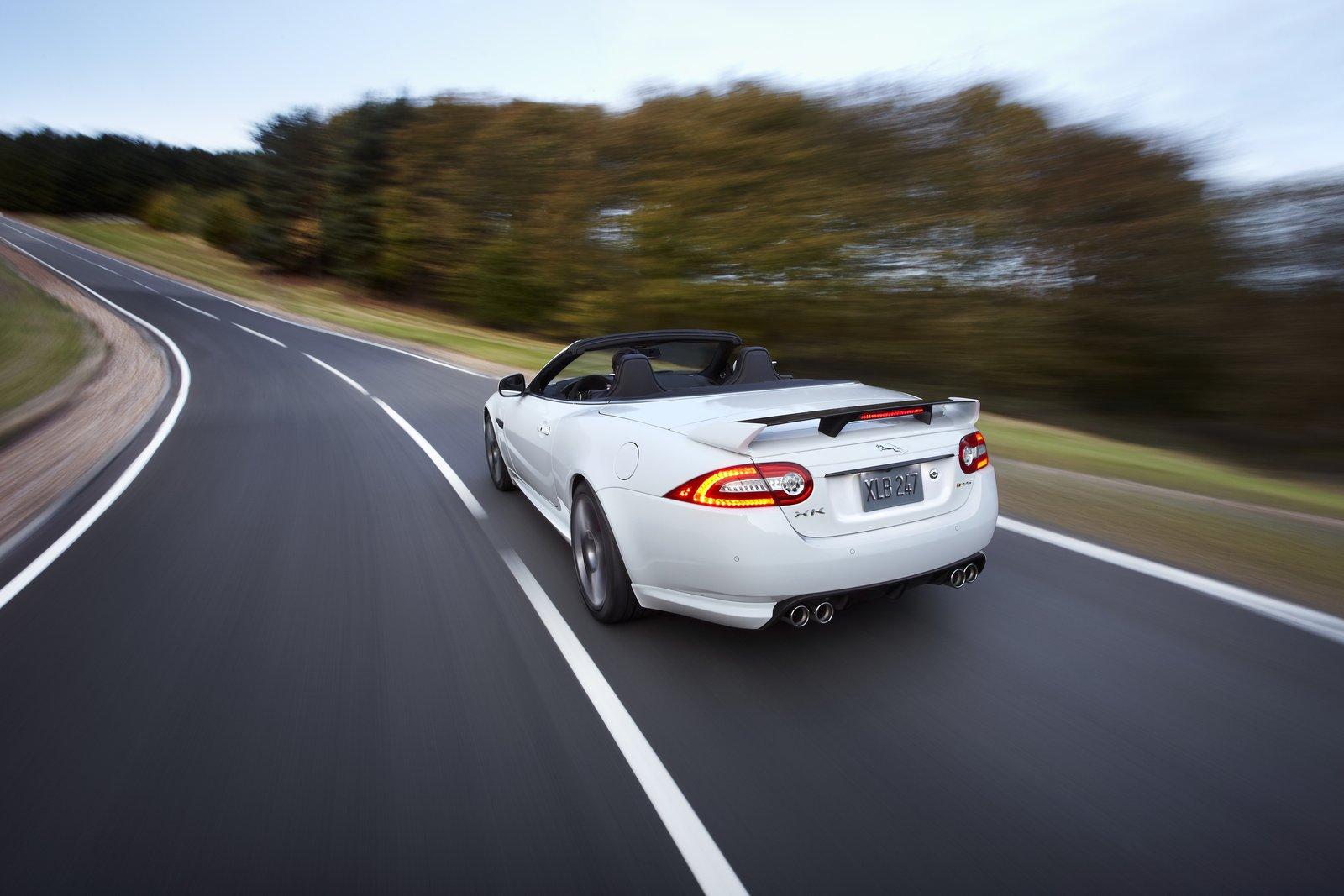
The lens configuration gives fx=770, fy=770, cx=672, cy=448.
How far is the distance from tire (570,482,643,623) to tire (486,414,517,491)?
2087 millimetres

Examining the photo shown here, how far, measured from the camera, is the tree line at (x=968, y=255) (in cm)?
1000

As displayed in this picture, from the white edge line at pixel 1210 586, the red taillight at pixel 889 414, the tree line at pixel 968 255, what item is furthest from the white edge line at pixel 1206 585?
the tree line at pixel 968 255

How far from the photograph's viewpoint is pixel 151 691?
10.6ft

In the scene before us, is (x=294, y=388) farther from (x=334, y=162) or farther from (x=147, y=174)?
(x=147, y=174)

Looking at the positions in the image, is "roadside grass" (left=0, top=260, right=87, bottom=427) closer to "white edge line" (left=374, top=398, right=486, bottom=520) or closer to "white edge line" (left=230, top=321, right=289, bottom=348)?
"white edge line" (left=230, top=321, right=289, bottom=348)

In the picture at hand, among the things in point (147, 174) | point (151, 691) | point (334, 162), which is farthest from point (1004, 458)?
point (147, 174)

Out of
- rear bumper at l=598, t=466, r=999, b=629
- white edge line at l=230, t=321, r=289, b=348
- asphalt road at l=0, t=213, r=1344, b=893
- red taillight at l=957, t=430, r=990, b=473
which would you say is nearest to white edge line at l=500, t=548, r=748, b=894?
asphalt road at l=0, t=213, r=1344, b=893

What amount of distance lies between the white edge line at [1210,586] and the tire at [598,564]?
2.71 meters

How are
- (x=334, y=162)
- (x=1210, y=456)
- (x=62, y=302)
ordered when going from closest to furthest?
(x=1210, y=456), (x=62, y=302), (x=334, y=162)

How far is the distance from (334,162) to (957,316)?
35.0 meters

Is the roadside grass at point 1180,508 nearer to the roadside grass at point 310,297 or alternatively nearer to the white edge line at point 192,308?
the roadside grass at point 310,297

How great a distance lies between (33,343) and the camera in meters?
16.6

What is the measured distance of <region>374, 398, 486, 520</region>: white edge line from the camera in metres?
5.83

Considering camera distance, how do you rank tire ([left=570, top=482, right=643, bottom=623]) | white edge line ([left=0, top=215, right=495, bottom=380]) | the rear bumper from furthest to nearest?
white edge line ([left=0, top=215, right=495, bottom=380]) < tire ([left=570, top=482, right=643, bottom=623]) < the rear bumper
